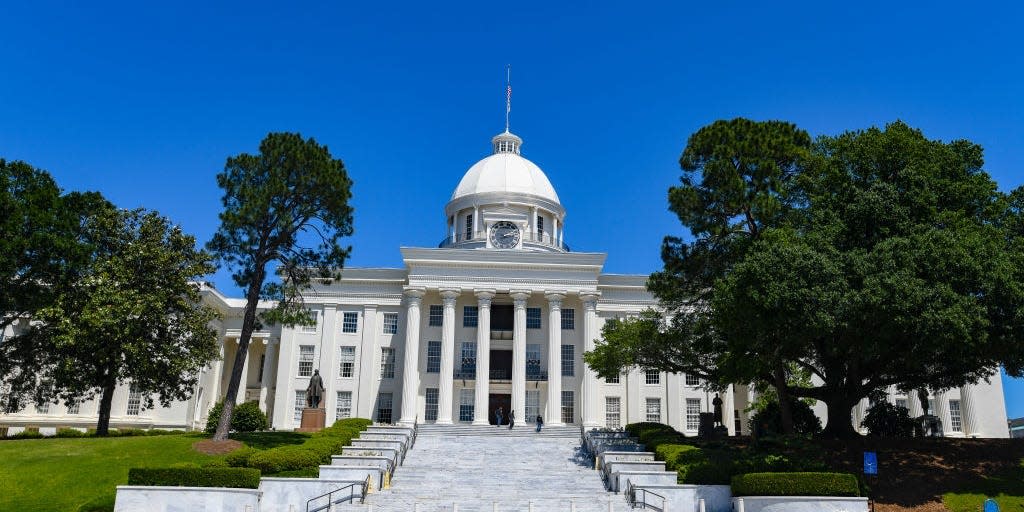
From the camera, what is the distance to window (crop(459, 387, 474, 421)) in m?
50.2

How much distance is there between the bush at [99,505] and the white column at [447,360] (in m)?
25.4

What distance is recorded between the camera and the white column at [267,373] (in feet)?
176

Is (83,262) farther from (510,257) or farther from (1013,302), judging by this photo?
(1013,302)

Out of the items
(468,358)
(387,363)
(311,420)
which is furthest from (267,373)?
(311,420)

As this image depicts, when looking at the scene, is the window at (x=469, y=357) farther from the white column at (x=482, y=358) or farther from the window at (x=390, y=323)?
the window at (x=390, y=323)

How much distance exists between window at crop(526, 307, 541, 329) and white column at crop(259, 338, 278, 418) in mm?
17802

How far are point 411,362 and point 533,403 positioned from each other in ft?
27.3

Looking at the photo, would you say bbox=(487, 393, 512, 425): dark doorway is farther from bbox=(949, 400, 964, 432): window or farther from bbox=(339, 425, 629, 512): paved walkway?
bbox=(949, 400, 964, 432): window

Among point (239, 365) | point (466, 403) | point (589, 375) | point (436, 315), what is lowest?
point (466, 403)

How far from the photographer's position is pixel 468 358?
5128 cm

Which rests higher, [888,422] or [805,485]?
[888,422]

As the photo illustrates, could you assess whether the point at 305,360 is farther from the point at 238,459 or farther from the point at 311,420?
the point at 238,459

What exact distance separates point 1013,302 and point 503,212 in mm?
38724

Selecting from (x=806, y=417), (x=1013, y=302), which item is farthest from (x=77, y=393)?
(x=1013, y=302)
